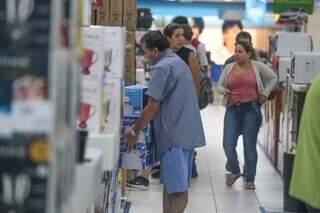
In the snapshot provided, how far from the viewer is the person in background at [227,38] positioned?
2230 centimetres

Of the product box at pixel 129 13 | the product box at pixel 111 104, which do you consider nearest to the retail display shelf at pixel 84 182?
the product box at pixel 111 104

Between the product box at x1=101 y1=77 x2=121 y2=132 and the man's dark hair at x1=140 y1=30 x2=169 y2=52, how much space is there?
1981 millimetres

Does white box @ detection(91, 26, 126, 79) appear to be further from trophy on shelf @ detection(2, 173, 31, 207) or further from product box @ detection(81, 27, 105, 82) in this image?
trophy on shelf @ detection(2, 173, 31, 207)

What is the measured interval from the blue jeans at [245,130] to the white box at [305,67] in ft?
2.07

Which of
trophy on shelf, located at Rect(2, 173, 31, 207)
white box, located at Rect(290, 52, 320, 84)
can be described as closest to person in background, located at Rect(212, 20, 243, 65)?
white box, located at Rect(290, 52, 320, 84)

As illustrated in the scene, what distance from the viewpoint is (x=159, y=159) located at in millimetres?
5348

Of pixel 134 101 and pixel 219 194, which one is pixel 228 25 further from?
pixel 134 101

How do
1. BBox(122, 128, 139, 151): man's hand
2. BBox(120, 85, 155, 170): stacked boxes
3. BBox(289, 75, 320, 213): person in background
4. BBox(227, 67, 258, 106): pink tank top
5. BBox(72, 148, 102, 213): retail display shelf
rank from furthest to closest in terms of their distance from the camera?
BBox(227, 67, 258, 106): pink tank top < BBox(120, 85, 155, 170): stacked boxes < BBox(122, 128, 139, 151): man's hand < BBox(289, 75, 320, 213): person in background < BBox(72, 148, 102, 213): retail display shelf

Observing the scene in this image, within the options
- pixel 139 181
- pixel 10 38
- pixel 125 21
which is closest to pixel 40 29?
pixel 10 38

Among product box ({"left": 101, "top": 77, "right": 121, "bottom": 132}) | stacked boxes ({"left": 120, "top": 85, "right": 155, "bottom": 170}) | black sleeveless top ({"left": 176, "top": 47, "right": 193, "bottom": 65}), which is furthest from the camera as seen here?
black sleeveless top ({"left": 176, "top": 47, "right": 193, "bottom": 65})

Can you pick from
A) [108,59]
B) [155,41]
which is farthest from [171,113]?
[108,59]

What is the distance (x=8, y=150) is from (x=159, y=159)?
11.2ft

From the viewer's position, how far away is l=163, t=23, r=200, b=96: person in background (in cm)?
712

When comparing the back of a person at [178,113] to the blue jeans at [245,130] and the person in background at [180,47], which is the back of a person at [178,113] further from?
the blue jeans at [245,130]
